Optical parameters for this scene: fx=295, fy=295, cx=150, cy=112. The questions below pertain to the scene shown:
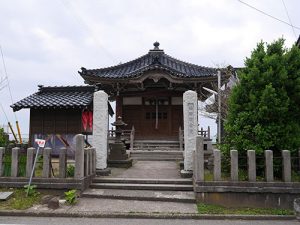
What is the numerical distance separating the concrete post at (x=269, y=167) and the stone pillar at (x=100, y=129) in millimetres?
5423

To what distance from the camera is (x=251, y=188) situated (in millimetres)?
7977

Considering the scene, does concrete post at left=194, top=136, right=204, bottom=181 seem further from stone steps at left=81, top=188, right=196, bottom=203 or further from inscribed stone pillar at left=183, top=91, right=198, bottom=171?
inscribed stone pillar at left=183, top=91, right=198, bottom=171

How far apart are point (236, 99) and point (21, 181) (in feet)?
22.5

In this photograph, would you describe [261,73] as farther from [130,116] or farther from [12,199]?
[130,116]

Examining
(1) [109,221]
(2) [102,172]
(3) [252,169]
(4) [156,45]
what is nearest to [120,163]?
(2) [102,172]

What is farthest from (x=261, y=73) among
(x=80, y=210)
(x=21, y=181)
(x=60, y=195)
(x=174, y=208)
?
(x=21, y=181)

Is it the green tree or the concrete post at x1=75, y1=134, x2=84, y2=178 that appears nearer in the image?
the green tree

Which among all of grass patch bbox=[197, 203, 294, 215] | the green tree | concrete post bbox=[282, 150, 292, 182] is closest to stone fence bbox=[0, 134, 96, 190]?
grass patch bbox=[197, 203, 294, 215]

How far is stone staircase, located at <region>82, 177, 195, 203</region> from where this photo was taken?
27.6 ft

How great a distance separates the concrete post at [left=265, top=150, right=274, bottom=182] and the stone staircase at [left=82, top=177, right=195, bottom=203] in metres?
2.12

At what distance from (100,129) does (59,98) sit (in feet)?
20.0

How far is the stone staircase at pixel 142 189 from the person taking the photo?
8.40m

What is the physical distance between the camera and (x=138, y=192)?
350 inches

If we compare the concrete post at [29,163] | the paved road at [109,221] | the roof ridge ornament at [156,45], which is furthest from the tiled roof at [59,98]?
the roof ridge ornament at [156,45]
